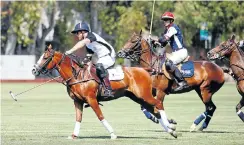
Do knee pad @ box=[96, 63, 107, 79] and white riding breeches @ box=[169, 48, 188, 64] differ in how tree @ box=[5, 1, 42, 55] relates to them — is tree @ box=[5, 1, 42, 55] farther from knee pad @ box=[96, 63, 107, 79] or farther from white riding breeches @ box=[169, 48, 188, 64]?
knee pad @ box=[96, 63, 107, 79]

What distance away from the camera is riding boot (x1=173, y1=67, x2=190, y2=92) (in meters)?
22.3

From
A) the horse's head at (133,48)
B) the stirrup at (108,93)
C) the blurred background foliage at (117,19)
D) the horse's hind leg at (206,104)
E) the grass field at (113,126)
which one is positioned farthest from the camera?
the blurred background foliage at (117,19)

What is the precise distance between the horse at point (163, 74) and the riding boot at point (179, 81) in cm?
12

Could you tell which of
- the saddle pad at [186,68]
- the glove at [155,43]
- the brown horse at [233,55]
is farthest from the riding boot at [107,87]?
the brown horse at [233,55]

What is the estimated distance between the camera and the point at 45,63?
19.7m

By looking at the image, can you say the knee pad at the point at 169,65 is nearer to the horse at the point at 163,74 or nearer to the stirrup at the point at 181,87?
the horse at the point at 163,74

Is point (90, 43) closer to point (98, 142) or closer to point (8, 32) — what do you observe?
point (98, 142)

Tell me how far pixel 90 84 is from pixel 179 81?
11.3 ft

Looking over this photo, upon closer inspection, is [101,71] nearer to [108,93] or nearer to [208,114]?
[108,93]

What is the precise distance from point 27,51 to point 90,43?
59295 millimetres

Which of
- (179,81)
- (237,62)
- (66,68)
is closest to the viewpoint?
(66,68)

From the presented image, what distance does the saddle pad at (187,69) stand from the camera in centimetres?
2295

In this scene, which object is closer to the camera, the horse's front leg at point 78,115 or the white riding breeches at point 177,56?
the horse's front leg at point 78,115

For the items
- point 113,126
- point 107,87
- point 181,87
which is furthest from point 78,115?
point 113,126
